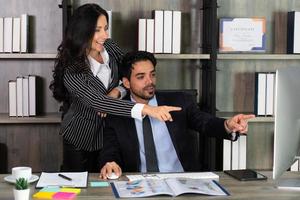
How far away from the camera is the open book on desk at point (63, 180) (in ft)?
6.42

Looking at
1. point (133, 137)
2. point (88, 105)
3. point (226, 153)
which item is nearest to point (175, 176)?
point (133, 137)

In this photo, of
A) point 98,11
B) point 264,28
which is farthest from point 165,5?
point 98,11

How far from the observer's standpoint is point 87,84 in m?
2.56

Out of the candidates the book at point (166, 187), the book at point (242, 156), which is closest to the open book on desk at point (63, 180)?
the book at point (166, 187)

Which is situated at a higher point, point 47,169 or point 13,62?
point 13,62

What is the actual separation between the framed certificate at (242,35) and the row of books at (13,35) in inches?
53.2

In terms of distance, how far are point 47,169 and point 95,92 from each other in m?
1.37

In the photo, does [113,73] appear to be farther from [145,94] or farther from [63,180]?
[63,180]

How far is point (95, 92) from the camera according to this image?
2525mm

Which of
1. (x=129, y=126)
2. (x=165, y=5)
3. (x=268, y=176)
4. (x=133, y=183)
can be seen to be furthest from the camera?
(x=165, y=5)

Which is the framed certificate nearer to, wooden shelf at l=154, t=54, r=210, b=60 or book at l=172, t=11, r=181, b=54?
wooden shelf at l=154, t=54, r=210, b=60

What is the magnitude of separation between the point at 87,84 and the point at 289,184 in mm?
1118

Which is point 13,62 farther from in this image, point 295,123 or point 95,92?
point 295,123

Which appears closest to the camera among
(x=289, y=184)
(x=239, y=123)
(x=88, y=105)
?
(x=289, y=184)
